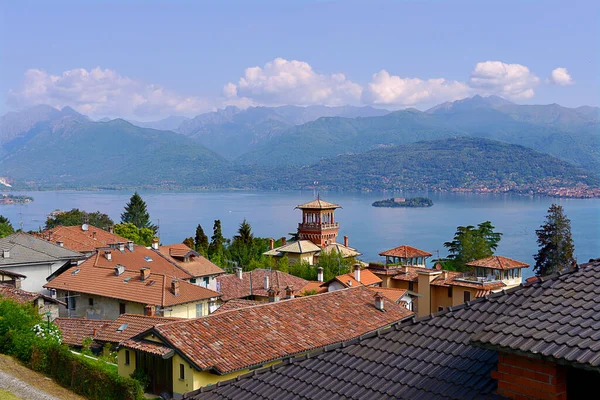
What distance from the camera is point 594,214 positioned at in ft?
506

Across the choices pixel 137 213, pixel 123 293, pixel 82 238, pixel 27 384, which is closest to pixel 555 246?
pixel 123 293

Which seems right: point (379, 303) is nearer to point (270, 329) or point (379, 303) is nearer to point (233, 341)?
point (270, 329)

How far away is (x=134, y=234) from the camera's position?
64.7m

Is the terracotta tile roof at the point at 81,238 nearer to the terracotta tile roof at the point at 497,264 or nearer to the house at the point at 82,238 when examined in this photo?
the house at the point at 82,238

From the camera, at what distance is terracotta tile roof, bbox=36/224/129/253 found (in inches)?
1812

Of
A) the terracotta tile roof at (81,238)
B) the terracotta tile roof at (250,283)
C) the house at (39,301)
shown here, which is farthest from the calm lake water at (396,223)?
the house at (39,301)

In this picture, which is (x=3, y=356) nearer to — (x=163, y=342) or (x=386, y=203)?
(x=163, y=342)

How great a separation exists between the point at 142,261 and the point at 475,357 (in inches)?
1330

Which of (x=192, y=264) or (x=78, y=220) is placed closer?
(x=192, y=264)

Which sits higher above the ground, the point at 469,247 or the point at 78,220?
the point at 78,220

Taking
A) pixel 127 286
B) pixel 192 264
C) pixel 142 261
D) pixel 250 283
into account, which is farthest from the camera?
pixel 192 264

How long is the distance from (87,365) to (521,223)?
12680 centimetres

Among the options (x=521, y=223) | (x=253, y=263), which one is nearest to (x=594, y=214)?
(x=521, y=223)

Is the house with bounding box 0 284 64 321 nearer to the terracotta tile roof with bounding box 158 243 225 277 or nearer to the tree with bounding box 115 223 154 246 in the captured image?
the terracotta tile roof with bounding box 158 243 225 277
